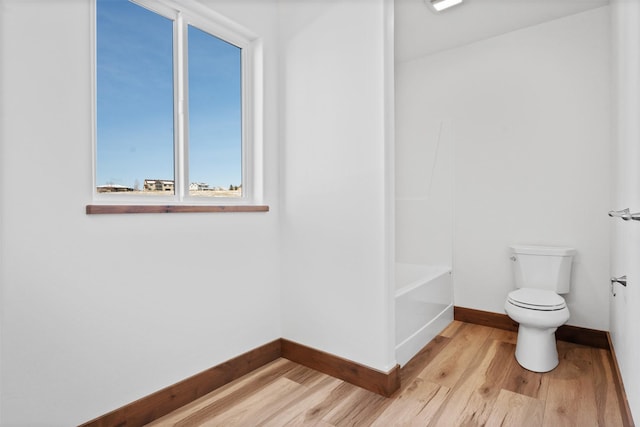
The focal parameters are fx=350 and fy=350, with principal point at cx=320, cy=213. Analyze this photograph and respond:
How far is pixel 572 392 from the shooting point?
1866 mm

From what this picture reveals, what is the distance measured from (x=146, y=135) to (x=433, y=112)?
95.3 inches

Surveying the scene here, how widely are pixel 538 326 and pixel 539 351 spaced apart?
0.55ft

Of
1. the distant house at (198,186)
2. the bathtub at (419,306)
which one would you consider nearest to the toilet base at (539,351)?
the bathtub at (419,306)

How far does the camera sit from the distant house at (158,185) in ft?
5.78

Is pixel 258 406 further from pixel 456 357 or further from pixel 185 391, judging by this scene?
pixel 456 357

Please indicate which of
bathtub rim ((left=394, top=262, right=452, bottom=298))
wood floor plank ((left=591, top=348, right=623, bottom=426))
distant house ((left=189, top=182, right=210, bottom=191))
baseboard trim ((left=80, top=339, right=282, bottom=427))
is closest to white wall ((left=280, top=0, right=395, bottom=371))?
baseboard trim ((left=80, top=339, right=282, bottom=427))

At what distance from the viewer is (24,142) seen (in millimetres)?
1269

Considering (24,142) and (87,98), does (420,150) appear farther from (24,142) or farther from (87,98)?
(24,142)

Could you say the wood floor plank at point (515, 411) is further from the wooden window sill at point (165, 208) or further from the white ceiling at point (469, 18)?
the white ceiling at point (469, 18)

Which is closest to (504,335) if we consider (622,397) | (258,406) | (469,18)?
(622,397)

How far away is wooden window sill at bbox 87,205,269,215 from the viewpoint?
1458mm

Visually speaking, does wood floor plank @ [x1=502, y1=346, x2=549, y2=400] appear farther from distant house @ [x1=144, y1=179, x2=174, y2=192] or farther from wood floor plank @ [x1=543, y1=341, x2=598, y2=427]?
distant house @ [x1=144, y1=179, x2=174, y2=192]

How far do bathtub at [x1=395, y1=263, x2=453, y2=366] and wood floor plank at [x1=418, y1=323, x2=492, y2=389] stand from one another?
0.14 meters

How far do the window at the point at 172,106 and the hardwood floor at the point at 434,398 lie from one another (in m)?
1.06
